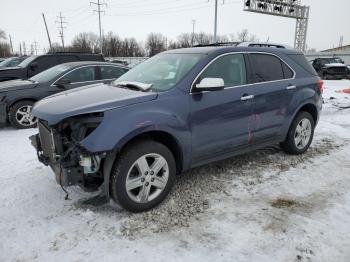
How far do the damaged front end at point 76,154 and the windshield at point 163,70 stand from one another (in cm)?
98

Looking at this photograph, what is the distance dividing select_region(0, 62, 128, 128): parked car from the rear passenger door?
12.0 ft

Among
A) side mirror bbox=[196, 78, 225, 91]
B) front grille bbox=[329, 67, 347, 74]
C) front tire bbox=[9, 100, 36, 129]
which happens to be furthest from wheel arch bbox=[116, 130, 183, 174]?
front grille bbox=[329, 67, 347, 74]

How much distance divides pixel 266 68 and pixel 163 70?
5.08ft

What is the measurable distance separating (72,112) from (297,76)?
3568 millimetres

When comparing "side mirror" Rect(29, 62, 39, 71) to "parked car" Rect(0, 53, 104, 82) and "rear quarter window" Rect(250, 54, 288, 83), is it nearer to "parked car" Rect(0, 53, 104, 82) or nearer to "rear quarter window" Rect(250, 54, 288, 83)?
"parked car" Rect(0, 53, 104, 82)

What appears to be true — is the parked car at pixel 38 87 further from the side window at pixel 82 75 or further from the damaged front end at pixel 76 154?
the damaged front end at pixel 76 154

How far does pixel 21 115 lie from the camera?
7.23m

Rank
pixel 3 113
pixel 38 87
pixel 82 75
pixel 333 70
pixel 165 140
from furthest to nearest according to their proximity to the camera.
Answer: pixel 333 70 < pixel 82 75 < pixel 38 87 < pixel 3 113 < pixel 165 140

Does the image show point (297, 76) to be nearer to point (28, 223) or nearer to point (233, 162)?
point (233, 162)

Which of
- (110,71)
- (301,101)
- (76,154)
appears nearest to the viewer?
(76,154)

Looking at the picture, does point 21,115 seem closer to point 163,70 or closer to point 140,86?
point 163,70

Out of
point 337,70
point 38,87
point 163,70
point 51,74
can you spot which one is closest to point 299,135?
point 163,70

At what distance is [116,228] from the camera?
3195mm

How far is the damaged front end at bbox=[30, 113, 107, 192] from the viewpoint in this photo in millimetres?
3094
